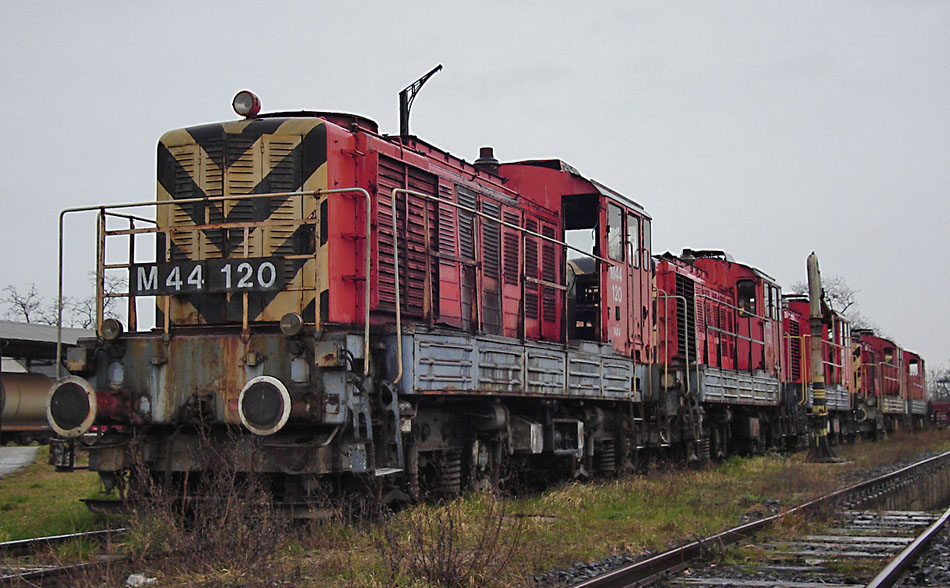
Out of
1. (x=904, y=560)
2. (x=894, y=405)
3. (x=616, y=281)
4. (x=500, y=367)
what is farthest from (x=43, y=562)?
(x=894, y=405)

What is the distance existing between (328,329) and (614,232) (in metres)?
5.82

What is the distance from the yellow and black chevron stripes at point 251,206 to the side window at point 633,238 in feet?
19.5

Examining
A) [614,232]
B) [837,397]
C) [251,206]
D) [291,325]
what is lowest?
[837,397]

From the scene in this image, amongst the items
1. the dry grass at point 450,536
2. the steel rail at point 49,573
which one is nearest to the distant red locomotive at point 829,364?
the dry grass at point 450,536

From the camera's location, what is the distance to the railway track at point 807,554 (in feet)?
21.2

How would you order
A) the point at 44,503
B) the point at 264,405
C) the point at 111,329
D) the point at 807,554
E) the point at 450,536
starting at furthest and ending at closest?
the point at 44,503 → the point at 111,329 → the point at 807,554 → the point at 264,405 → the point at 450,536

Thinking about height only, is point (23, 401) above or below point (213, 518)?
above

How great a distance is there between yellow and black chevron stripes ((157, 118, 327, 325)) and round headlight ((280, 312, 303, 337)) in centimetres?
70

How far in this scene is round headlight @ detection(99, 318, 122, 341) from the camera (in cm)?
795

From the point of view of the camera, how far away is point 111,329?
313 inches

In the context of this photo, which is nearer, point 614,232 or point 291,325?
point 291,325

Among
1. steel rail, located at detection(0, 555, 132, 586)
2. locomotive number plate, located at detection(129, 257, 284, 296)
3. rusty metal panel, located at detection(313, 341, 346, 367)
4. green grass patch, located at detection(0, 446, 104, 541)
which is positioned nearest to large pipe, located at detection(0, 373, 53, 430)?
green grass patch, located at detection(0, 446, 104, 541)

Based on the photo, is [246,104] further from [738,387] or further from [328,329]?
[738,387]

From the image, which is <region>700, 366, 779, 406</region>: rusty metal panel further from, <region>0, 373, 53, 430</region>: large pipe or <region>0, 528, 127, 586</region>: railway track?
<region>0, 373, 53, 430</region>: large pipe
